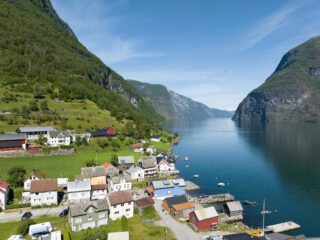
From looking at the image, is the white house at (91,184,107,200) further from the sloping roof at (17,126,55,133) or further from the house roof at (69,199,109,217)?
the sloping roof at (17,126,55,133)

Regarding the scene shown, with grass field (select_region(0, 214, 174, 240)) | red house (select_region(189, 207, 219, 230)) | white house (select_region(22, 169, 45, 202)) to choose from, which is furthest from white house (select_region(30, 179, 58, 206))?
red house (select_region(189, 207, 219, 230))

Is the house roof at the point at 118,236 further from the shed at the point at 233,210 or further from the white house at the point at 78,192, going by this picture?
the shed at the point at 233,210

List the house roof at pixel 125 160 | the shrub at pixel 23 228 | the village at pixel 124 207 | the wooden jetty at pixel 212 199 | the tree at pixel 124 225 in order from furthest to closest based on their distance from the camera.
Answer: the house roof at pixel 125 160
the wooden jetty at pixel 212 199
the village at pixel 124 207
the tree at pixel 124 225
the shrub at pixel 23 228

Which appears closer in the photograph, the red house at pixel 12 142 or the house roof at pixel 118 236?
the house roof at pixel 118 236

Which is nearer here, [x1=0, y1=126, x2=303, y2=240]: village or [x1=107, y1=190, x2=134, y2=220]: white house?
[x1=0, y1=126, x2=303, y2=240]: village

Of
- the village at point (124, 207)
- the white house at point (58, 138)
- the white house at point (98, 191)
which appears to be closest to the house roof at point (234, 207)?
the village at point (124, 207)

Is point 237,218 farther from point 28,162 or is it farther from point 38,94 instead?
point 38,94

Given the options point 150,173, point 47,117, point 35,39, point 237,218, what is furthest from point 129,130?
point 35,39
